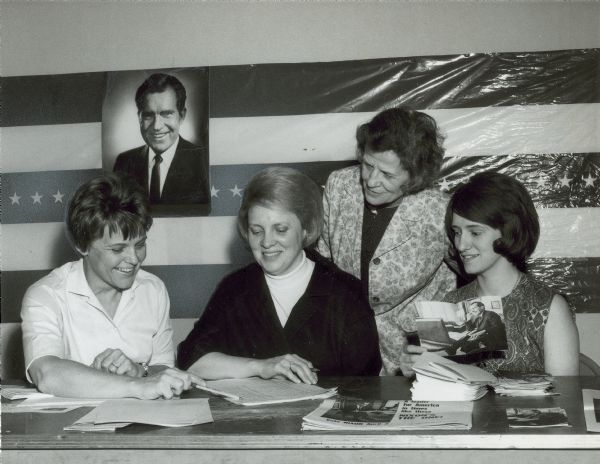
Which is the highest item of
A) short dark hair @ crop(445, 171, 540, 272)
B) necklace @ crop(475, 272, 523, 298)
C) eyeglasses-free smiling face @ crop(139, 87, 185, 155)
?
eyeglasses-free smiling face @ crop(139, 87, 185, 155)

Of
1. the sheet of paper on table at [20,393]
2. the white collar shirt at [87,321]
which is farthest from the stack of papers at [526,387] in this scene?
the sheet of paper on table at [20,393]

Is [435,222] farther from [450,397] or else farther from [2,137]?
[2,137]

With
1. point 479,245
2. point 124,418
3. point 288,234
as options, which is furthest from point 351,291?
point 124,418

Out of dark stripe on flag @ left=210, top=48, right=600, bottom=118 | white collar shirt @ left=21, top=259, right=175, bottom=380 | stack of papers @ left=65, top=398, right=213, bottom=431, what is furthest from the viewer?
dark stripe on flag @ left=210, top=48, right=600, bottom=118

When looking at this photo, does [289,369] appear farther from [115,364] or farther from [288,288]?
[115,364]

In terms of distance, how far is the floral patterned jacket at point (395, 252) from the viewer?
301cm

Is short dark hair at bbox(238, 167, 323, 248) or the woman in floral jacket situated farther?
the woman in floral jacket

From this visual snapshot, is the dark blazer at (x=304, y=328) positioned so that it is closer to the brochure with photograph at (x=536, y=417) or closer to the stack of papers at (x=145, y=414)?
the stack of papers at (x=145, y=414)

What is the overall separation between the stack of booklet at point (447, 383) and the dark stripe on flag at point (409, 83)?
2.02 m

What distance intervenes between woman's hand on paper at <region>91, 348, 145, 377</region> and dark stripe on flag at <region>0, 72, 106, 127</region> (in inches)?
79.0

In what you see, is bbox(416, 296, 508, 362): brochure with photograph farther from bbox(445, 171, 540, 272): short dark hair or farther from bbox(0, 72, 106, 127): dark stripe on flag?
bbox(0, 72, 106, 127): dark stripe on flag

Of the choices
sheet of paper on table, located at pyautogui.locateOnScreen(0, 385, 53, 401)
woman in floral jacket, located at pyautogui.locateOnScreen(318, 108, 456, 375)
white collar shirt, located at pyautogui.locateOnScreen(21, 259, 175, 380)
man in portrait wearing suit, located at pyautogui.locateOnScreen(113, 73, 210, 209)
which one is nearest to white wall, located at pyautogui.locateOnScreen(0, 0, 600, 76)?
man in portrait wearing suit, located at pyautogui.locateOnScreen(113, 73, 210, 209)

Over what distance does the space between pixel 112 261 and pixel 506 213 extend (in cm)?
147

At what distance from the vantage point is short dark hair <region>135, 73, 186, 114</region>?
3.95m
